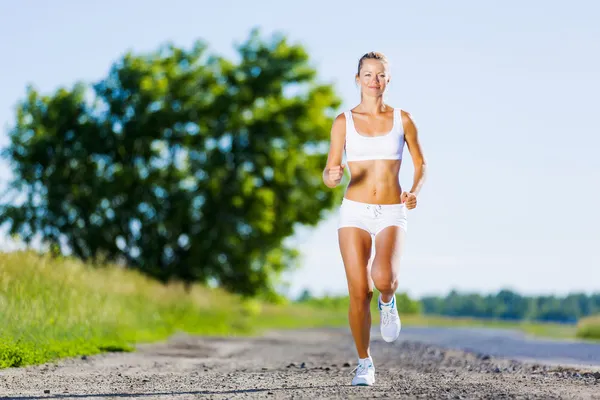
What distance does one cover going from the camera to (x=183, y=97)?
35.8 meters

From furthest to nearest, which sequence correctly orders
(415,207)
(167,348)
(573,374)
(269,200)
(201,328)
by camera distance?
(269,200)
(201,328)
(167,348)
(573,374)
(415,207)

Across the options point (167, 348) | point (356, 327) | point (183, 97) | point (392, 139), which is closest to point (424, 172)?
point (392, 139)

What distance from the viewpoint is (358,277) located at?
7.76m

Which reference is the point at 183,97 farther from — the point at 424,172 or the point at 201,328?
the point at 424,172

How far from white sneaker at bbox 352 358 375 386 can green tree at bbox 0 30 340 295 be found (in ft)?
85.8

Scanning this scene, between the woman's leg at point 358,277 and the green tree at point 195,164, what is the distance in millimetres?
26096

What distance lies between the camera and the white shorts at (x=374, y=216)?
24.8 ft

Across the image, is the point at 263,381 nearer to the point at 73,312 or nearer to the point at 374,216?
the point at 374,216

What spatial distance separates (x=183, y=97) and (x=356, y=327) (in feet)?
94.6

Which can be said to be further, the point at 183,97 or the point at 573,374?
the point at 183,97

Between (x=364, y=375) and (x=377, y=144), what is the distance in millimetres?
Answer: 2103

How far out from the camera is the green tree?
3459cm

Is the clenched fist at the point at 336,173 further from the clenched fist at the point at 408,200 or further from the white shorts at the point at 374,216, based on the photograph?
the clenched fist at the point at 408,200

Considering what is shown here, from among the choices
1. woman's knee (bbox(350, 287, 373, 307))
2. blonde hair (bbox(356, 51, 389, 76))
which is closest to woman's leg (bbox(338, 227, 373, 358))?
woman's knee (bbox(350, 287, 373, 307))
